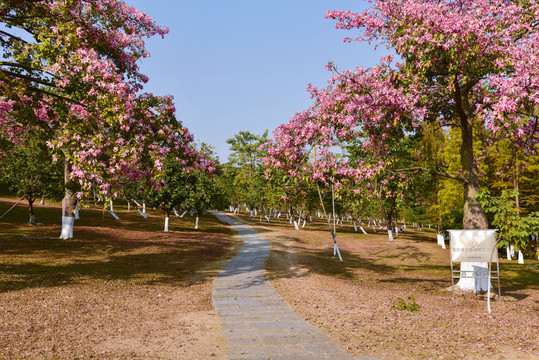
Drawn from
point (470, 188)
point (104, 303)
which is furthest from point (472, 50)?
point (104, 303)

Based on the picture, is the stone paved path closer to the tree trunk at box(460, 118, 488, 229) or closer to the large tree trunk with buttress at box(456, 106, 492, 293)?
the large tree trunk with buttress at box(456, 106, 492, 293)

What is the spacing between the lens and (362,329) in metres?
7.84

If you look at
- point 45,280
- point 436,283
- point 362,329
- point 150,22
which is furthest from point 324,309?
point 150,22

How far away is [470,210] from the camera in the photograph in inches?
528

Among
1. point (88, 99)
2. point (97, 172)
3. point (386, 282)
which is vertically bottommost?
point (386, 282)

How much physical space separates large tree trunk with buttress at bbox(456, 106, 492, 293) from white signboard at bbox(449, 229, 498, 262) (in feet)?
6.97

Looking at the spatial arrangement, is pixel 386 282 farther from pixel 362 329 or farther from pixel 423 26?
pixel 423 26

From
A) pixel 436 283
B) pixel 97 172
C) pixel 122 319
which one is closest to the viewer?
pixel 122 319

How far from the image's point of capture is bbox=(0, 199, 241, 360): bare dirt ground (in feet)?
21.7

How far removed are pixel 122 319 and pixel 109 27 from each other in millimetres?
10170

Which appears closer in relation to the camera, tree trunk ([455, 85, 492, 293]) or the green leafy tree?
tree trunk ([455, 85, 492, 293])

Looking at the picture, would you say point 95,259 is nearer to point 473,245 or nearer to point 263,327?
point 263,327

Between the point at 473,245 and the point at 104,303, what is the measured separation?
38.5 feet


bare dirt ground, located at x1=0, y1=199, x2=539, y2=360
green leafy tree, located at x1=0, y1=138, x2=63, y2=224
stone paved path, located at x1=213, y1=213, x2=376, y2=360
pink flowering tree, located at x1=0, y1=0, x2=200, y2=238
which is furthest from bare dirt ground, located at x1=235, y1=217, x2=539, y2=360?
green leafy tree, located at x1=0, y1=138, x2=63, y2=224
